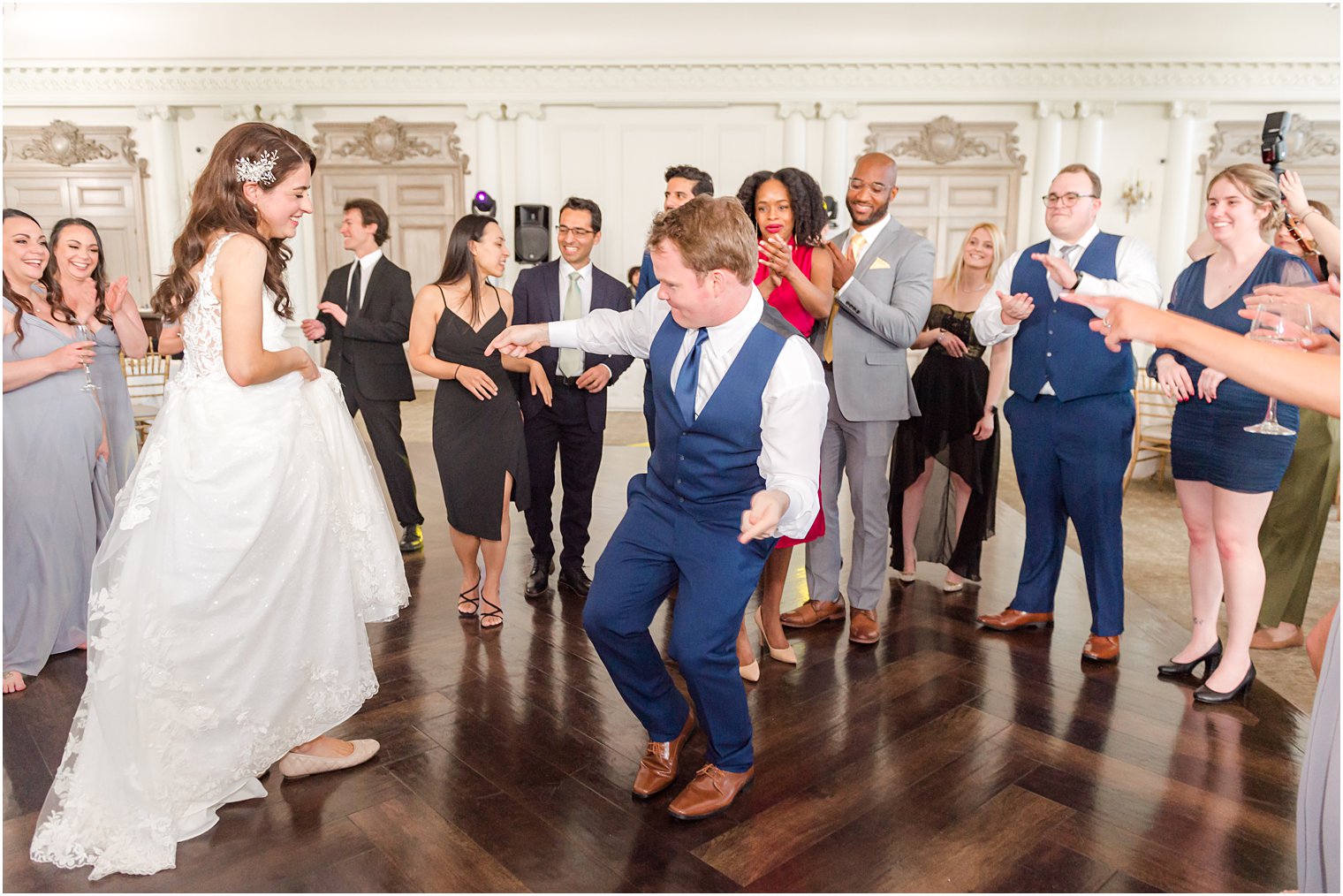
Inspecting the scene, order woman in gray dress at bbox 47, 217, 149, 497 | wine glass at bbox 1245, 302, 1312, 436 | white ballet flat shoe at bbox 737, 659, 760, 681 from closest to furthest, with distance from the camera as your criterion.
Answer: wine glass at bbox 1245, 302, 1312, 436 < white ballet flat shoe at bbox 737, 659, 760, 681 < woman in gray dress at bbox 47, 217, 149, 497

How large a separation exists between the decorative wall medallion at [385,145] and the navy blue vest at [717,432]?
8.98 meters

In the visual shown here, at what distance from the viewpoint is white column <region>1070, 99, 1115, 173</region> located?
385 inches

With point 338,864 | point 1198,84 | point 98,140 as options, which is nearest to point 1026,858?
point 338,864

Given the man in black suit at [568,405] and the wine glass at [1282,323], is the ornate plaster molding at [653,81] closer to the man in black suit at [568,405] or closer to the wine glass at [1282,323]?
the man in black suit at [568,405]

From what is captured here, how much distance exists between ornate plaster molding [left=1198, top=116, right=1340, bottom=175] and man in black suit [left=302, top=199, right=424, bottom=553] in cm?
913

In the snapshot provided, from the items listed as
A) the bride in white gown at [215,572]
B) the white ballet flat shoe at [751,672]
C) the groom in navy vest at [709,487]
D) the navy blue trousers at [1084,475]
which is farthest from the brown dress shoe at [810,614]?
the bride in white gown at [215,572]

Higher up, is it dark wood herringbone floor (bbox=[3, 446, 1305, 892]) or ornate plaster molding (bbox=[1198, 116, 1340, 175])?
ornate plaster molding (bbox=[1198, 116, 1340, 175])

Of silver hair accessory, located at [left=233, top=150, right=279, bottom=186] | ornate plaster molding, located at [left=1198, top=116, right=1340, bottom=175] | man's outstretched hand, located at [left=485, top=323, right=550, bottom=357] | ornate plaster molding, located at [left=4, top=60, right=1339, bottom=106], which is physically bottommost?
man's outstretched hand, located at [left=485, top=323, right=550, bottom=357]

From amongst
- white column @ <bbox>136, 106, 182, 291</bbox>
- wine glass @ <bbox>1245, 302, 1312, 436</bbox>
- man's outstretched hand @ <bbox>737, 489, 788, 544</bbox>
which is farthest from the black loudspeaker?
wine glass @ <bbox>1245, 302, 1312, 436</bbox>

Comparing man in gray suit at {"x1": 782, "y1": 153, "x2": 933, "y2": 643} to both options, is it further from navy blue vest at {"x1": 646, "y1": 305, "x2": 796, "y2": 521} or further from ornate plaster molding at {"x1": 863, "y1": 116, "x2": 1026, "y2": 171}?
ornate plaster molding at {"x1": 863, "y1": 116, "x2": 1026, "y2": 171}

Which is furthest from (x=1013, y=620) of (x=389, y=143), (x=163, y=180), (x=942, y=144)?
(x=163, y=180)

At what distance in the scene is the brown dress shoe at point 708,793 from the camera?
2326mm

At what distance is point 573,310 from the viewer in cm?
390

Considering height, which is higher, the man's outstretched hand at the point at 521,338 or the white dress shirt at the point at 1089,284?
the white dress shirt at the point at 1089,284
